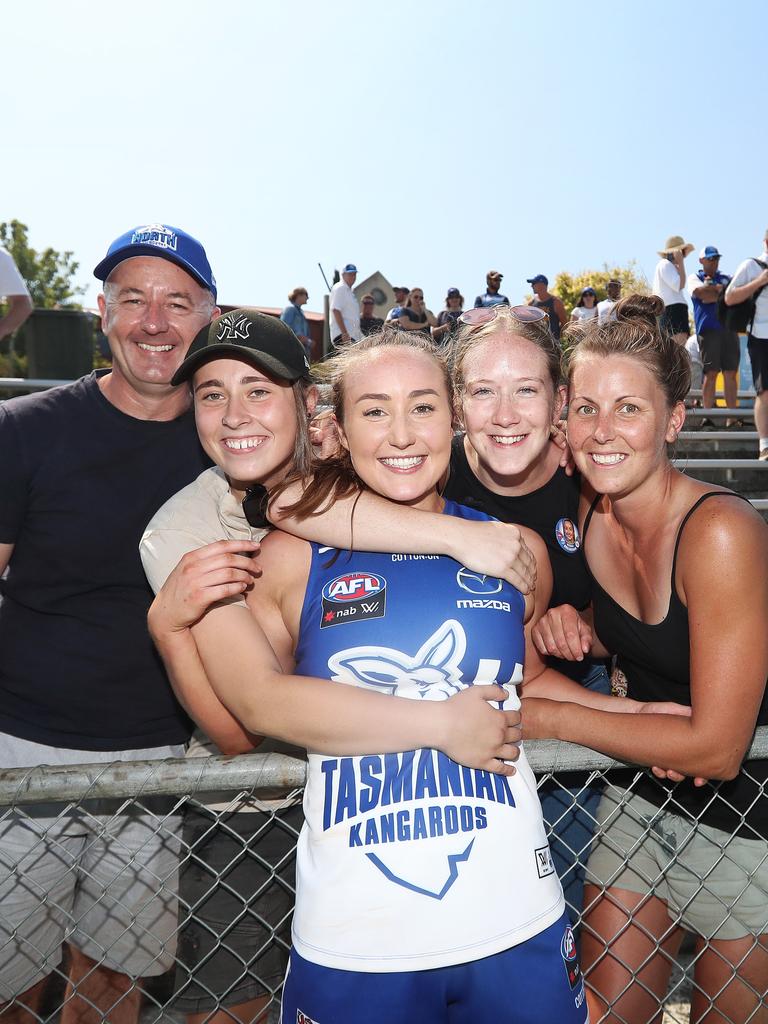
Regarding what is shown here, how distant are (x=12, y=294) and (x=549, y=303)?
252 inches

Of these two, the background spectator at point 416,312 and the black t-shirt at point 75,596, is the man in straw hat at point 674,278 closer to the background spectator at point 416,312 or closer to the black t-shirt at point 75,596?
the background spectator at point 416,312

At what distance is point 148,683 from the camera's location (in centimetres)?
256

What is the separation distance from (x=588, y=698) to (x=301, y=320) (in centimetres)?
1093

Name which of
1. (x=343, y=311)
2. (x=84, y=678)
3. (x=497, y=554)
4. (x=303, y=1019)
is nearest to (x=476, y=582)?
(x=497, y=554)

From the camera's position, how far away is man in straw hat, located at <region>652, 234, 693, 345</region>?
30.9 feet

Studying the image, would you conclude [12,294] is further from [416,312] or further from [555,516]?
[416,312]

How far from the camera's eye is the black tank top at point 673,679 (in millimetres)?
2152

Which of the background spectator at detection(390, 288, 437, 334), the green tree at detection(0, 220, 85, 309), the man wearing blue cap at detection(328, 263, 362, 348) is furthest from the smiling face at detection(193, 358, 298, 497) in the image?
the green tree at detection(0, 220, 85, 309)

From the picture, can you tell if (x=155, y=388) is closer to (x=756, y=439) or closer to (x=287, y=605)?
(x=287, y=605)

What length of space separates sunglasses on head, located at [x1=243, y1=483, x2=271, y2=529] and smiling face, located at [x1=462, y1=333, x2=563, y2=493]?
2.44ft

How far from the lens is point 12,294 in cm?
576

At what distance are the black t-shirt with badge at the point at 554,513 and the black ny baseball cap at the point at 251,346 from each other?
0.80m

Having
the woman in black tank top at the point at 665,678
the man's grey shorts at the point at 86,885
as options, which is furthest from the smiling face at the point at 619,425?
the man's grey shorts at the point at 86,885

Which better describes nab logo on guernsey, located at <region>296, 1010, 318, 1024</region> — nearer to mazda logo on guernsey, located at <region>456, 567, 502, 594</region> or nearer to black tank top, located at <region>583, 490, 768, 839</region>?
mazda logo on guernsey, located at <region>456, 567, 502, 594</region>
